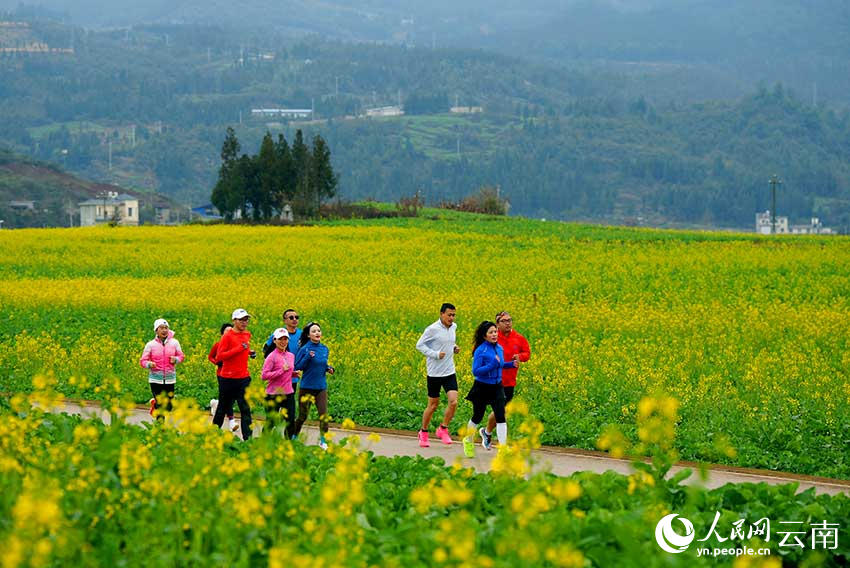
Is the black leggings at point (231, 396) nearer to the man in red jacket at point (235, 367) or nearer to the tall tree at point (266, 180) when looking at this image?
the man in red jacket at point (235, 367)

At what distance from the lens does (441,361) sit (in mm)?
17016

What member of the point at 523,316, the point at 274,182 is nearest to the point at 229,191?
the point at 274,182

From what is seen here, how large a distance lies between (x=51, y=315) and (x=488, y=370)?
18629mm

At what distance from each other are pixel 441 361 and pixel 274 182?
76196mm

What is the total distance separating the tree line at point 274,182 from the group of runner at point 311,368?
72430 mm

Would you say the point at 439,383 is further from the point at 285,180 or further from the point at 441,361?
the point at 285,180

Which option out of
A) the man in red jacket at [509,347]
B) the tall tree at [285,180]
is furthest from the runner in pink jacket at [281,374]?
the tall tree at [285,180]

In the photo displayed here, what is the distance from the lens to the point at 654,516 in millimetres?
9516

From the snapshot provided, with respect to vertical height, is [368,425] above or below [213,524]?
below

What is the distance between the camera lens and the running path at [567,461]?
15.1 m

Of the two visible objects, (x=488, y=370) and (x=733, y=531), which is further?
(x=488, y=370)

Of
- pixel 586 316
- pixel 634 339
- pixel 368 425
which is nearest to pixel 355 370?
pixel 368 425

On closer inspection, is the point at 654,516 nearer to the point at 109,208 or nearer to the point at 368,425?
the point at 368,425

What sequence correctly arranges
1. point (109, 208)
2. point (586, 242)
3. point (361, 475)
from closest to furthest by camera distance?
point (361, 475)
point (586, 242)
point (109, 208)
